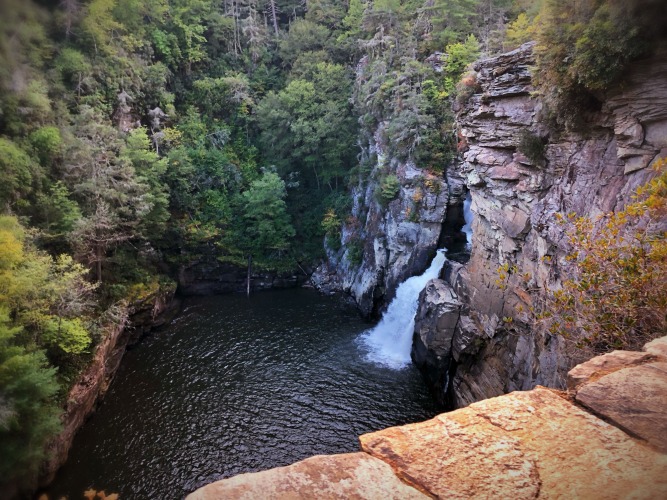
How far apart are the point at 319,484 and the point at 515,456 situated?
1502mm

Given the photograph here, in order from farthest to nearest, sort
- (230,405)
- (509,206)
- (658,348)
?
(230,405) < (509,206) < (658,348)

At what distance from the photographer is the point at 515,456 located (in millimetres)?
3041

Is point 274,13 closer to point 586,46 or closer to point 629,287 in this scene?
point 586,46

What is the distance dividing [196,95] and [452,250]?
2661 centimetres

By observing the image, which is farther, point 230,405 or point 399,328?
point 399,328

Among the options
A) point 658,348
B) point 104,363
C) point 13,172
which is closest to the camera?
point 658,348

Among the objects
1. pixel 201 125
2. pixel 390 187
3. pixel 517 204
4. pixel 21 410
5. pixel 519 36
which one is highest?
pixel 519 36

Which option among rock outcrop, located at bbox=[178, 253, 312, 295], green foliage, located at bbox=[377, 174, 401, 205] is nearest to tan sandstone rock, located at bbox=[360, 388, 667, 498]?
green foliage, located at bbox=[377, 174, 401, 205]

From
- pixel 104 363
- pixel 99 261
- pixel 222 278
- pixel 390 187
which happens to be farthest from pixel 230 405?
pixel 390 187

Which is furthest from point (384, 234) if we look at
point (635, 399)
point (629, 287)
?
A: point (635, 399)

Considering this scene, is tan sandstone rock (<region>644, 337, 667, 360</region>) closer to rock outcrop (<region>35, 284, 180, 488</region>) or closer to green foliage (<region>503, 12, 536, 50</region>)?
green foliage (<region>503, 12, 536, 50</region>)

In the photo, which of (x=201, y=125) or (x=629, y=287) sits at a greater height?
(x=201, y=125)

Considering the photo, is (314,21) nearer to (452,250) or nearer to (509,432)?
(452,250)

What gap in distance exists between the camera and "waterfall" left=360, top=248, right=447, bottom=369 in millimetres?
22078
